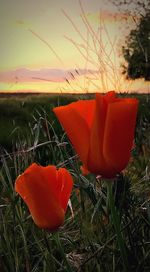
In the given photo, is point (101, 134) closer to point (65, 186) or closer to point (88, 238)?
point (65, 186)

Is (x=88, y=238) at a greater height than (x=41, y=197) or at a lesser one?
lesser

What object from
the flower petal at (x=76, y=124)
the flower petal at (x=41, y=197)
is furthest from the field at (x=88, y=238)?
the flower petal at (x=76, y=124)

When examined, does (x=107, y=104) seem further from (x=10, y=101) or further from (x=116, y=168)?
(x=10, y=101)

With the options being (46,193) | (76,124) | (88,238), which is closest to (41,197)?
(46,193)

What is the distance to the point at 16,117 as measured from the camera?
5.29m

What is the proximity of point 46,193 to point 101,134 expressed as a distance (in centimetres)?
11

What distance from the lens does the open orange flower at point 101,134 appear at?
714 millimetres

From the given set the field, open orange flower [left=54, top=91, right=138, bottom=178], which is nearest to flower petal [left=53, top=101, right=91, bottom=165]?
open orange flower [left=54, top=91, right=138, bottom=178]

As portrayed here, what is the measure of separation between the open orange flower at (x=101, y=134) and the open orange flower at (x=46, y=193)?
8cm

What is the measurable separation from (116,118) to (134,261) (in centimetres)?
41

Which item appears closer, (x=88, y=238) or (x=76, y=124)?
(x=76, y=124)

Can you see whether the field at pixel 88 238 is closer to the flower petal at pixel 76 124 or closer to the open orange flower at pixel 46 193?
the open orange flower at pixel 46 193

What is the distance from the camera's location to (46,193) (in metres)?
0.78

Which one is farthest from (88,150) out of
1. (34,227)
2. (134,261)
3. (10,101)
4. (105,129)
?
(10,101)
